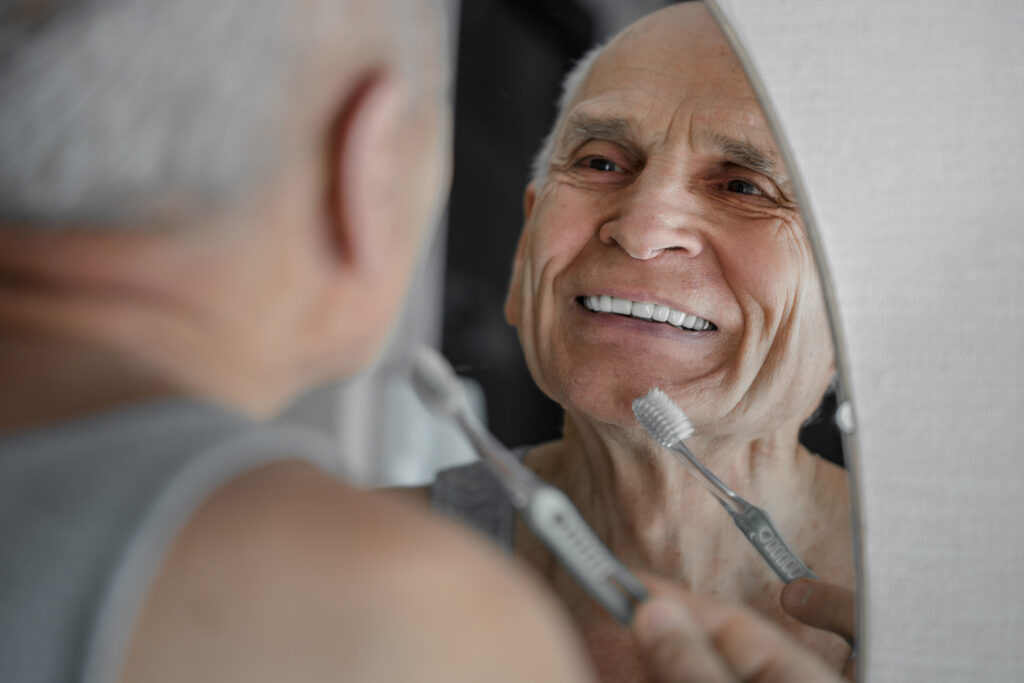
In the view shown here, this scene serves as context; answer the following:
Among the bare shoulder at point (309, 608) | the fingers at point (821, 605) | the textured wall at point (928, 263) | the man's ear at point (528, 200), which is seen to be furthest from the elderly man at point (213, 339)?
the textured wall at point (928, 263)

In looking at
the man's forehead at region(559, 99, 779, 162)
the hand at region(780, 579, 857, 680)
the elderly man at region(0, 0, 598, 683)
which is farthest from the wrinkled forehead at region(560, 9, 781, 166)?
the hand at region(780, 579, 857, 680)

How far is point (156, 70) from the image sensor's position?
1.17ft

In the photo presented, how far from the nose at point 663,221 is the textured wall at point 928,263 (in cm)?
20

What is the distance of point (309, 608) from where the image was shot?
0.29 m

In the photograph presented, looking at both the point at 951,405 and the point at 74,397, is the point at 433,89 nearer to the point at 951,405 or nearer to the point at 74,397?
the point at 74,397

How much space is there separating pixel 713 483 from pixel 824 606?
0.10 metres

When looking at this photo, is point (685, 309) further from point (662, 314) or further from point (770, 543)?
point (770, 543)

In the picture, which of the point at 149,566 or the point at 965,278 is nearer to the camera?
the point at 149,566

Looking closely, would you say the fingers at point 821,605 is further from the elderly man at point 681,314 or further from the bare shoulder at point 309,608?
the bare shoulder at point 309,608

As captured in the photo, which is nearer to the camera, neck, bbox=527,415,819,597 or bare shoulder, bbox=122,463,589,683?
bare shoulder, bbox=122,463,589,683

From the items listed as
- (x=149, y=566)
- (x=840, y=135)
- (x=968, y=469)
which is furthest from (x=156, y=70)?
(x=968, y=469)

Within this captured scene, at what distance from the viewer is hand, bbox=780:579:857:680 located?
20.4 inches

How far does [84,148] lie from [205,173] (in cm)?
5

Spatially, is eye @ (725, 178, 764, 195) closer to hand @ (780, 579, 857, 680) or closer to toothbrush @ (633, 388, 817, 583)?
toothbrush @ (633, 388, 817, 583)
